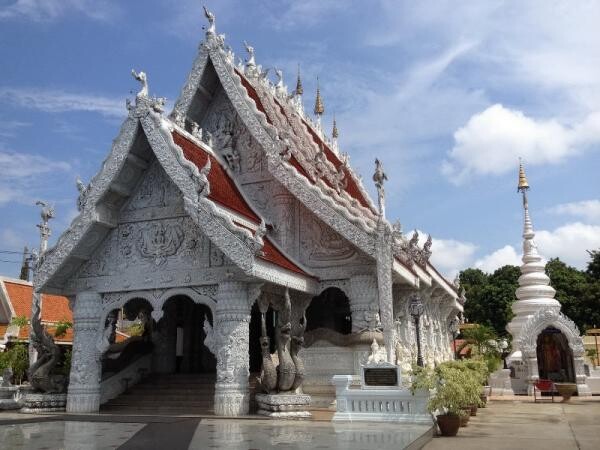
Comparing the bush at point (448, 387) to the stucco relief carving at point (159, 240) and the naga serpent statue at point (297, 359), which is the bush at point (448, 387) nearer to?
the naga serpent statue at point (297, 359)

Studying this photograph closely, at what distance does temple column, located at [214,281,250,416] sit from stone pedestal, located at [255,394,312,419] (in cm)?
37

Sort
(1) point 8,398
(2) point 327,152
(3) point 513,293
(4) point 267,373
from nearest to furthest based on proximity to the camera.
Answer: (4) point 267,373 → (1) point 8,398 → (2) point 327,152 → (3) point 513,293

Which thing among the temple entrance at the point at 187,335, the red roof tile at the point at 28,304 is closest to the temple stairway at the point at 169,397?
the temple entrance at the point at 187,335

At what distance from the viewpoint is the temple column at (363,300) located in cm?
1158

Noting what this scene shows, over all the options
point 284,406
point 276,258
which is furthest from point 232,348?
point 276,258

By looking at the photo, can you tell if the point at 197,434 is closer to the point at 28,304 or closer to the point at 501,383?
the point at 501,383

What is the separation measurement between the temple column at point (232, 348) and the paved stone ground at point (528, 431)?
347 cm

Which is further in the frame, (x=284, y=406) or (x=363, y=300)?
(x=363, y=300)

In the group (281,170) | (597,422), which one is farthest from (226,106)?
(597,422)

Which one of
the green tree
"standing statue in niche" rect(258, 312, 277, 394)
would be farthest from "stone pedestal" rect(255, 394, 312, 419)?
the green tree

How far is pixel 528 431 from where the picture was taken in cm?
878

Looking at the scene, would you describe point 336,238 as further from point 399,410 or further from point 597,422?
point 597,422

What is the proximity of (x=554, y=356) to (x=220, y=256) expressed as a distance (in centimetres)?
1492

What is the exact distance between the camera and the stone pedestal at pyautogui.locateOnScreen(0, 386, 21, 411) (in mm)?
12664
